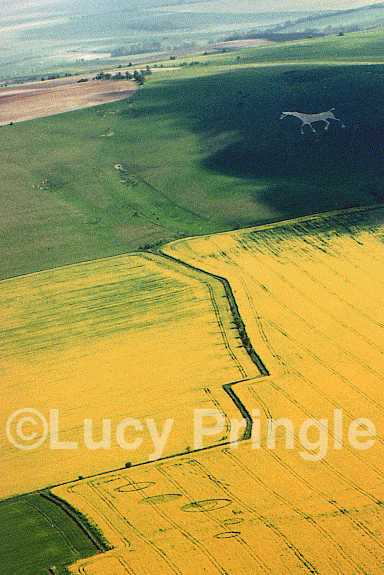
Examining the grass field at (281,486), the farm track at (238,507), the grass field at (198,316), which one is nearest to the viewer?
the farm track at (238,507)

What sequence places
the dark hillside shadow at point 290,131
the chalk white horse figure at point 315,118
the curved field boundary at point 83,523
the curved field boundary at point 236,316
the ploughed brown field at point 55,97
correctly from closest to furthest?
1. the curved field boundary at point 83,523
2. the curved field boundary at point 236,316
3. the dark hillside shadow at point 290,131
4. the chalk white horse figure at point 315,118
5. the ploughed brown field at point 55,97

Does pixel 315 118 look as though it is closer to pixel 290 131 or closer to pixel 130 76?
pixel 290 131

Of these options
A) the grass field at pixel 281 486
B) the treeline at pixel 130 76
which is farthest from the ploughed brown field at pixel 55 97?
the grass field at pixel 281 486

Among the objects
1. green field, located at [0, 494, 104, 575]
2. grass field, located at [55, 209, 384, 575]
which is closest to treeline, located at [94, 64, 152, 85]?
grass field, located at [55, 209, 384, 575]

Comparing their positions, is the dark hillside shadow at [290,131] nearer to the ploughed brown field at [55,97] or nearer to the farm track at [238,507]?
the ploughed brown field at [55,97]

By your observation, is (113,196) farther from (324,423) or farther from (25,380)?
(324,423)

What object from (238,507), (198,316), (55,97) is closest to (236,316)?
(198,316)
